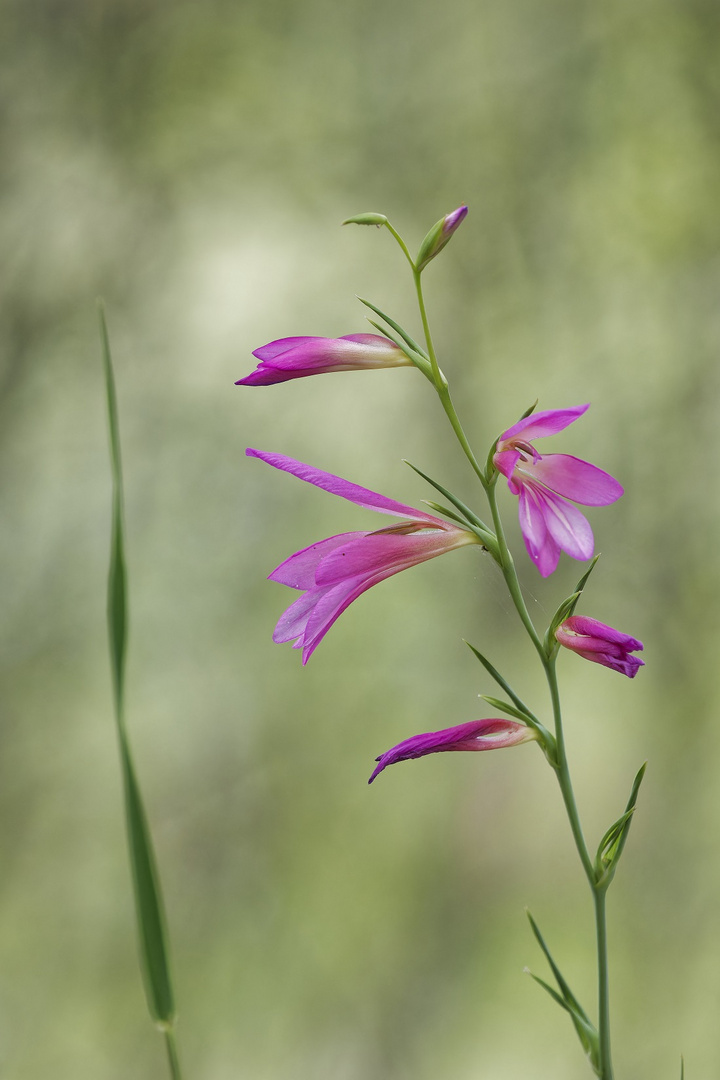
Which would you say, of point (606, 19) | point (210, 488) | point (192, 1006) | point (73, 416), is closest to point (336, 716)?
point (210, 488)

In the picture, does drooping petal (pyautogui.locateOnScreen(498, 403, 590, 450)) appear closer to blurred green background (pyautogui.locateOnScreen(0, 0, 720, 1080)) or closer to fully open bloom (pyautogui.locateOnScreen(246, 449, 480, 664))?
fully open bloom (pyautogui.locateOnScreen(246, 449, 480, 664))

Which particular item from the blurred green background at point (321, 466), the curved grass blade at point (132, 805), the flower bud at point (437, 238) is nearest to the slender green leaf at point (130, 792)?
the curved grass blade at point (132, 805)

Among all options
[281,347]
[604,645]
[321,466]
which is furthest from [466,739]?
[321,466]

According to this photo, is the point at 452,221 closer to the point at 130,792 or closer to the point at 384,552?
the point at 384,552

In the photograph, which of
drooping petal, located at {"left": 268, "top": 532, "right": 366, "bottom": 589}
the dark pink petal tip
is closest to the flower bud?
the dark pink petal tip

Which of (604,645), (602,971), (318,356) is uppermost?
(318,356)
